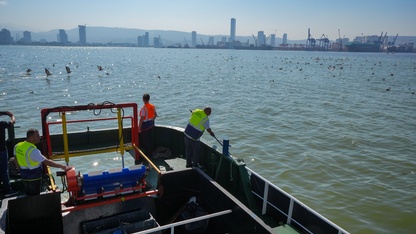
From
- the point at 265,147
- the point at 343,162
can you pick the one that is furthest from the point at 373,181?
the point at 265,147

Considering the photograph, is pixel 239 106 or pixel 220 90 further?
pixel 220 90

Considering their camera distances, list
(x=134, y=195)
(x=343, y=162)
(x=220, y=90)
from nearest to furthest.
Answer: (x=134, y=195) → (x=343, y=162) → (x=220, y=90)

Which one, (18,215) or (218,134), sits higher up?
(18,215)

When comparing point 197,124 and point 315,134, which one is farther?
point 315,134

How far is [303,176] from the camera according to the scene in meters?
14.8

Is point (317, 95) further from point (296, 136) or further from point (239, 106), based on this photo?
point (296, 136)

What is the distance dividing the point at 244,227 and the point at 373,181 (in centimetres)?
1065

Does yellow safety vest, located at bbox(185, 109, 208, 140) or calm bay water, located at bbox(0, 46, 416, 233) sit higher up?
yellow safety vest, located at bbox(185, 109, 208, 140)

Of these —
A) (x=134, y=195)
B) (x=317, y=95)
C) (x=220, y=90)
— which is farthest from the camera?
(x=220, y=90)

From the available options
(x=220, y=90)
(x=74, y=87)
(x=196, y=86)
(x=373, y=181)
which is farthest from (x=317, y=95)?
(x=74, y=87)

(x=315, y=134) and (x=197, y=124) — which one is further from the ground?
(x=197, y=124)

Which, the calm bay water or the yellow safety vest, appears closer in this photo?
the yellow safety vest

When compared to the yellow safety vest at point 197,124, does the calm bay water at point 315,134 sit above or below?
below

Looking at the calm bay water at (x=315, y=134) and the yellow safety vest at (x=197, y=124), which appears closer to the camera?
the yellow safety vest at (x=197, y=124)
